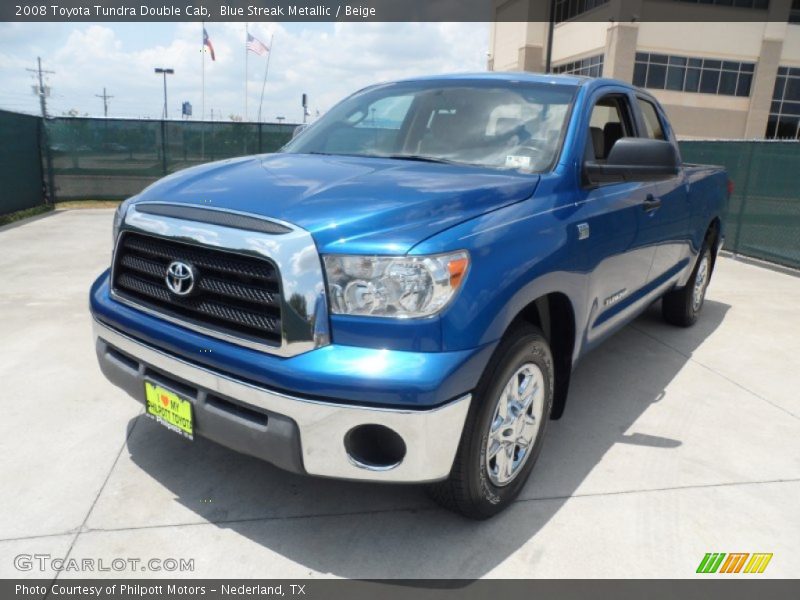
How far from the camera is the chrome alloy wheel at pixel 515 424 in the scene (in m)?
2.56

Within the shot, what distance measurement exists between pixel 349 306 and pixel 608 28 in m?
35.0

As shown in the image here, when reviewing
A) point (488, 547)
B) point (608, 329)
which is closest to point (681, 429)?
point (608, 329)

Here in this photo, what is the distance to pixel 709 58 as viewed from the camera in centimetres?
3384

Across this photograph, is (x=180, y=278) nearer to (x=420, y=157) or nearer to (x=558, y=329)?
(x=420, y=157)

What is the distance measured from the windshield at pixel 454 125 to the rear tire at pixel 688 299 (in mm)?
2826

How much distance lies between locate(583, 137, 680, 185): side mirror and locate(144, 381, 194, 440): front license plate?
7.02 feet

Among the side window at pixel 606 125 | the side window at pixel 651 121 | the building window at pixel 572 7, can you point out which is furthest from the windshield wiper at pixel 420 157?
the building window at pixel 572 7

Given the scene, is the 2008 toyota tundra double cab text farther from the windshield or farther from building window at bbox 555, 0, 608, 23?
building window at bbox 555, 0, 608, 23

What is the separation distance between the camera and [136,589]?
2328 millimetres

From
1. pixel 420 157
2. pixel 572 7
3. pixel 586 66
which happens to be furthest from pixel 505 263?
pixel 572 7

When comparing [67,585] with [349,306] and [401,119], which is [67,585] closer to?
[349,306]

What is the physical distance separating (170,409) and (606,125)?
3065 millimetres

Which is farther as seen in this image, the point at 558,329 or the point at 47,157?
the point at 47,157

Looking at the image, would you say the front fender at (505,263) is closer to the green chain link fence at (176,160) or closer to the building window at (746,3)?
the green chain link fence at (176,160)
